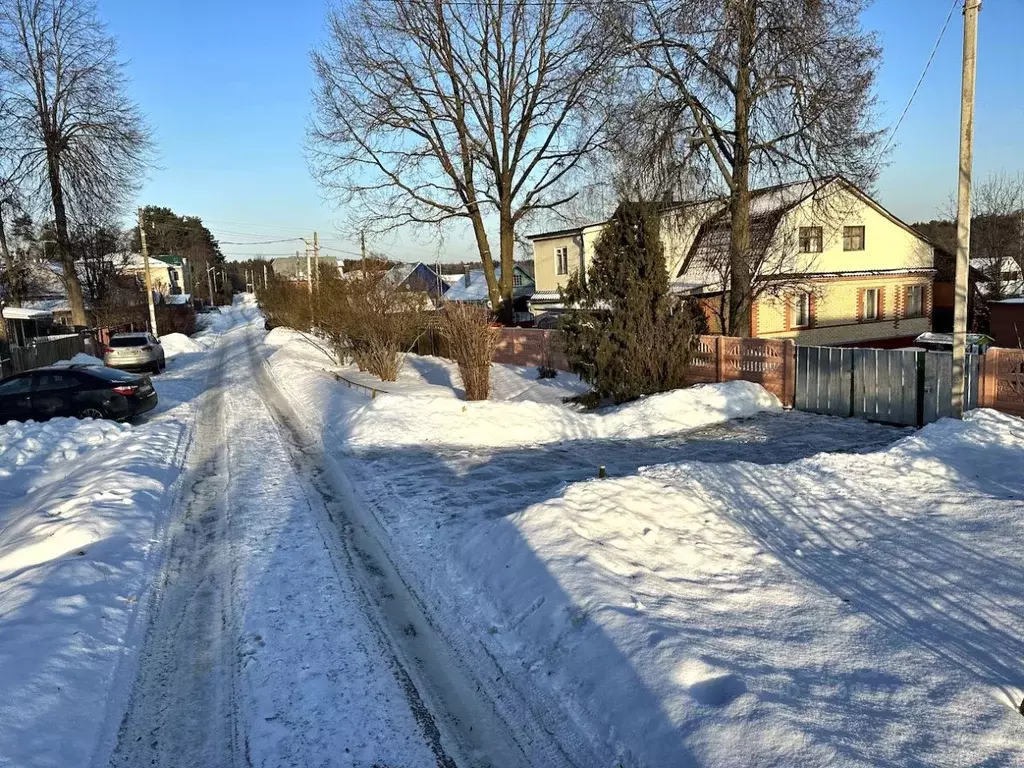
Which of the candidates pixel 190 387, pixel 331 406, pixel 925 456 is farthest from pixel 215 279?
pixel 925 456

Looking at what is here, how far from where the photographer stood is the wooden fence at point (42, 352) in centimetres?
2430

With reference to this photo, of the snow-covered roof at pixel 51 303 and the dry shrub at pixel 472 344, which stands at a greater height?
the snow-covered roof at pixel 51 303

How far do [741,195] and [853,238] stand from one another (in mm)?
14130

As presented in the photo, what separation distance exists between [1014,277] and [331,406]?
3738cm

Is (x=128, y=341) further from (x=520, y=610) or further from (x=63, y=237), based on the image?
(x=520, y=610)

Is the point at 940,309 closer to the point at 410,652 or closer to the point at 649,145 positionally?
the point at 649,145

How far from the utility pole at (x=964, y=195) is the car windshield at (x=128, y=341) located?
25444 mm

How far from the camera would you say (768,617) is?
17.0ft

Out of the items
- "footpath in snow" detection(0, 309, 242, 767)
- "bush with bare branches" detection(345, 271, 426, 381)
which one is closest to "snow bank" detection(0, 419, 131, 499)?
"footpath in snow" detection(0, 309, 242, 767)

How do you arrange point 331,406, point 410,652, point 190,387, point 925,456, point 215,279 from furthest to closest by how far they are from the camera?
point 215,279 → point 190,387 → point 331,406 → point 925,456 → point 410,652

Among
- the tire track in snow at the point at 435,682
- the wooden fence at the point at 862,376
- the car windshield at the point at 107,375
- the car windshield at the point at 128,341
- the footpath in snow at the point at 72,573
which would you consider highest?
the car windshield at the point at 128,341

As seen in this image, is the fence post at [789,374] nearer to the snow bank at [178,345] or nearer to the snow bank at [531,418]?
the snow bank at [531,418]

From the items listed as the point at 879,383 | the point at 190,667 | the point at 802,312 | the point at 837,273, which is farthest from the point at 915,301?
the point at 190,667

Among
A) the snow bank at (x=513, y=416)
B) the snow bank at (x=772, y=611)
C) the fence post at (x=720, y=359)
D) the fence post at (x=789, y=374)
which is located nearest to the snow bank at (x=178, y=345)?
the snow bank at (x=513, y=416)
